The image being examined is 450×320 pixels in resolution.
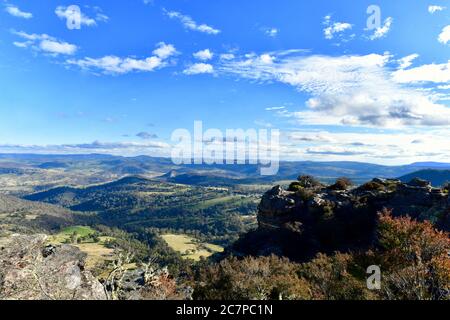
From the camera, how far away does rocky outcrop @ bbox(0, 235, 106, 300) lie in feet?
92.9

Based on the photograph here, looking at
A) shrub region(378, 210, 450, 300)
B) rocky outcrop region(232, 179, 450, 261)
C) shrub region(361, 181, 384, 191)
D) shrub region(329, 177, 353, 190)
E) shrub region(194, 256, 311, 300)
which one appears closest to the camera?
shrub region(378, 210, 450, 300)

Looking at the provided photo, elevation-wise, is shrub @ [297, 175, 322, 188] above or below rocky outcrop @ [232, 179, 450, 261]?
above

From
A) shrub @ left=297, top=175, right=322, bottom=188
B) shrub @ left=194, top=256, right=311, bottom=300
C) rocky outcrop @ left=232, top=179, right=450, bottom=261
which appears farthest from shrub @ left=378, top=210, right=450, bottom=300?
shrub @ left=297, top=175, right=322, bottom=188

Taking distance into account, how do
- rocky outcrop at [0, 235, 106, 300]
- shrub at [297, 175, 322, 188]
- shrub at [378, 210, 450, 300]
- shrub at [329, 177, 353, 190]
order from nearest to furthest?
shrub at [378, 210, 450, 300]
rocky outcrop at [0, 235, 106, 300]
shrub at [329, 177, 353, 190]
shrub at [297, 175, 322, 188]

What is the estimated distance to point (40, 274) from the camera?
30.3 m

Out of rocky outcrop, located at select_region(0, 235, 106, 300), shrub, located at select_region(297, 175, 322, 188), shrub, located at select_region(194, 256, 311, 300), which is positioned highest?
shrub, located at select_region(297, 175, 322, 188)

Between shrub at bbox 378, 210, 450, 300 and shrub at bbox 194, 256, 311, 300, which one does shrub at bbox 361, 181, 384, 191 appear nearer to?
shrub at bbox 194, 256, 311, 300

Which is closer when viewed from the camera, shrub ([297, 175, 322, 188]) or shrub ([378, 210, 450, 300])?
shrub ([378, 210, 450, 300])

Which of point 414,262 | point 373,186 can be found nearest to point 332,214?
point 373,186

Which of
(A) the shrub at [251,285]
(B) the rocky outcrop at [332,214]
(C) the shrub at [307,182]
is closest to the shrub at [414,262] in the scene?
(A) the shrub at [251,285]

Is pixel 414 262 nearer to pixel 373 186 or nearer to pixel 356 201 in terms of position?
pixel 356 201
